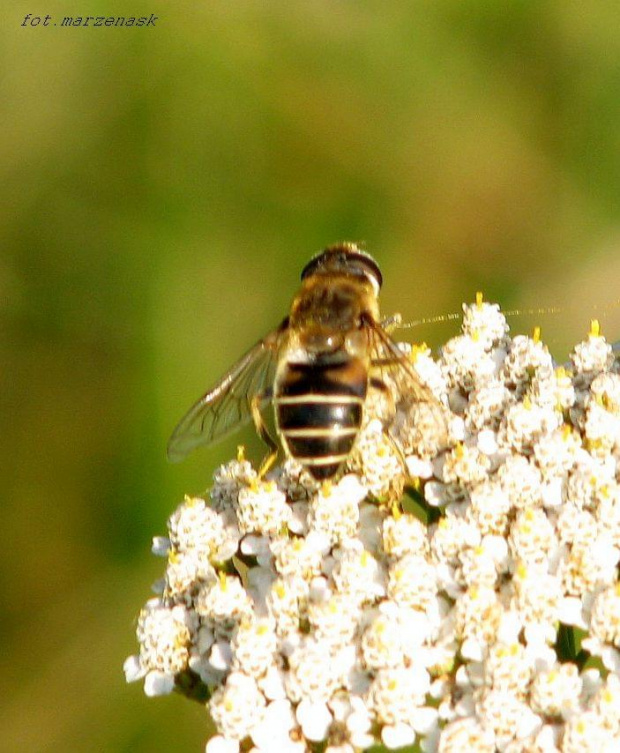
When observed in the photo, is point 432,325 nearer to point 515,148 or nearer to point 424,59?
point 515,148

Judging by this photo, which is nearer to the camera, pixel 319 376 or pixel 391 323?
pixel 319 376

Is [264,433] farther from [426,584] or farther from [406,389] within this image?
[426,584]

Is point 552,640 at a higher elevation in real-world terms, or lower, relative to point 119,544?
lower

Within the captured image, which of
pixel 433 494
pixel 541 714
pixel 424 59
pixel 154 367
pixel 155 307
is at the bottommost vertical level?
pixel 541 714

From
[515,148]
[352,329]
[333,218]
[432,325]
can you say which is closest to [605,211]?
[515,148]

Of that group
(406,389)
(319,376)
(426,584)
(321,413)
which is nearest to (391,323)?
(406,389)

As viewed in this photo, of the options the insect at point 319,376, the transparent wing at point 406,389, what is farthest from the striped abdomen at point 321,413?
the transparent wing at point 406,389

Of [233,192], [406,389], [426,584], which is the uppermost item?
[233,192]
